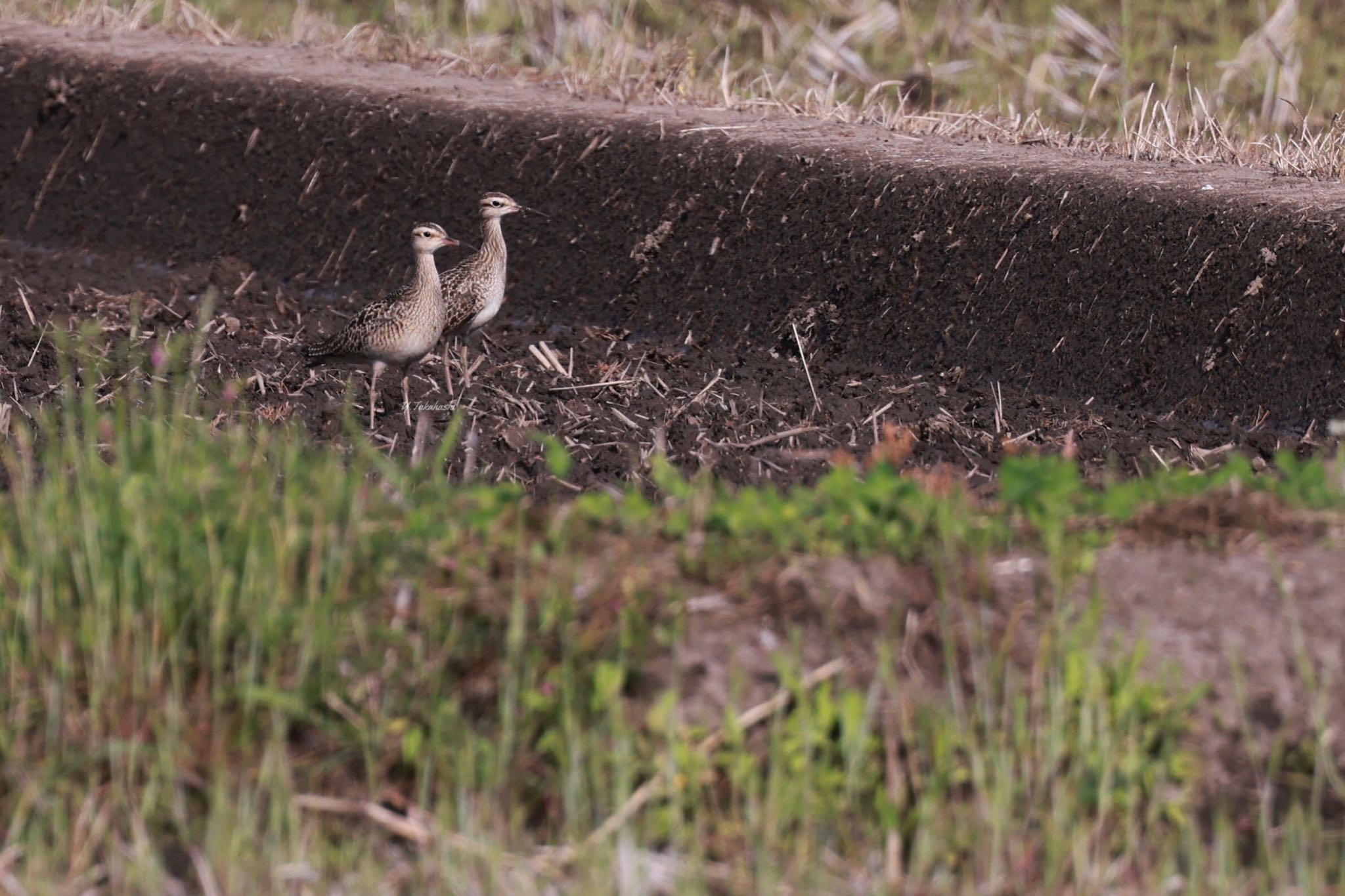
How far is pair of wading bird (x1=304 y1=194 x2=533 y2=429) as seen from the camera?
23.1 ft

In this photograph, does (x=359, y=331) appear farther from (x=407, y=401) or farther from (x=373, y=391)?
(x=407, y=401)

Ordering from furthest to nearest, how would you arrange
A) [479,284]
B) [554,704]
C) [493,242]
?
1. [493,242]
2. [479,284]
3. [554,704]

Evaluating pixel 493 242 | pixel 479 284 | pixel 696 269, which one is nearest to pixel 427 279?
pixel 479 284

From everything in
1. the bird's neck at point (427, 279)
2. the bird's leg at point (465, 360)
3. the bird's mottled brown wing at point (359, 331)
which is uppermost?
the bird's neck at point (427, 279)

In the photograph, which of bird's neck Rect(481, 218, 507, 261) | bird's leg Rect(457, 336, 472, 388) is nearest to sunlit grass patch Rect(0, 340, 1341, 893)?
bird's leg Rect(457, 336, 472, 388)

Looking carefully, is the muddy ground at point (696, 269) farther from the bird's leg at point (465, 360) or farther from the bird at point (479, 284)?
the bird at point (479, 284)

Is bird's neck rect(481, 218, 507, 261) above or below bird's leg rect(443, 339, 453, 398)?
above

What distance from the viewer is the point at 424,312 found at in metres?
7.10

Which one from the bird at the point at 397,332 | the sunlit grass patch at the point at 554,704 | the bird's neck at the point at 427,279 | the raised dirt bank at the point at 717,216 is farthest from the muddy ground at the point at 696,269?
the sunlit grass patch at the point at 554,704

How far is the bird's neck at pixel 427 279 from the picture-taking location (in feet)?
23.7

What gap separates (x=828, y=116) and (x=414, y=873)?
607cm

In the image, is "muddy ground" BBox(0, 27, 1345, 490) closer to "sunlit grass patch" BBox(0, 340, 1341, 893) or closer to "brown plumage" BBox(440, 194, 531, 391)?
"brown plumage" BBox(440, 194, 531, 391)

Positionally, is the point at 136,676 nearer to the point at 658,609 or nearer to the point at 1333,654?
the point at 658,609

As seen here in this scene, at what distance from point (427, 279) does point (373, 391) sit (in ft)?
1.65
